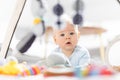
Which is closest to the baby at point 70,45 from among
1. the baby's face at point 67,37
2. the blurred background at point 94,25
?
the baby's face at point 67,37

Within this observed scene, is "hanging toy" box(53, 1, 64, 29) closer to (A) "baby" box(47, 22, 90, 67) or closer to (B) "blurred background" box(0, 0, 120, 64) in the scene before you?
(A) "baby" box(47, 22, 90, 67)

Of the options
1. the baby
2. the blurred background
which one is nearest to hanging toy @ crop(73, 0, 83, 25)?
the baby

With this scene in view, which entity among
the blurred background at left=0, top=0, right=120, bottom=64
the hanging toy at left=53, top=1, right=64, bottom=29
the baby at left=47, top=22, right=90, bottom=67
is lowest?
the baby at left=47, top=22, right=90, bottom=67

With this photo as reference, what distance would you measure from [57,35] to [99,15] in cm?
36

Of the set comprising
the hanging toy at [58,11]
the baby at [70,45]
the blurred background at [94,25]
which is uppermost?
the blurred background at [94,25]

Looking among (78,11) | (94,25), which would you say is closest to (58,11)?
(78,11)

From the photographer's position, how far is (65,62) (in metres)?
0.54

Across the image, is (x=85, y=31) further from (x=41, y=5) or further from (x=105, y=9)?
(x=41, y=5)

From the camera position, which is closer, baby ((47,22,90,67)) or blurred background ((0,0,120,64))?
baby ((47,22,90,67))

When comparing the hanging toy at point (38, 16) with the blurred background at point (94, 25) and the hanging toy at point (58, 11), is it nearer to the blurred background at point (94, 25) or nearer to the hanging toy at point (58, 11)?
the hanging toy at point (58, 11)

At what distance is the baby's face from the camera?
66 cm

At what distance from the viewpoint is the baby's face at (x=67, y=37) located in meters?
0.66

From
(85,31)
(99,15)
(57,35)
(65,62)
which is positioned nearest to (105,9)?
(99,15)

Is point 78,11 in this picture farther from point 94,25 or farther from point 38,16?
point 94,25
